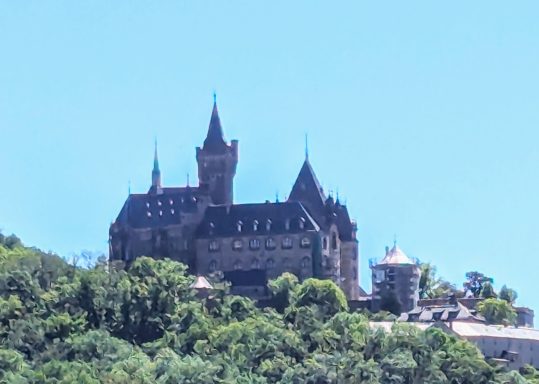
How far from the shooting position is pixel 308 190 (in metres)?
145

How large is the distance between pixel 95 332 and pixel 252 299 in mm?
14437

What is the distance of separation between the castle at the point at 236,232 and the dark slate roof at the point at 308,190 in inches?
2.4

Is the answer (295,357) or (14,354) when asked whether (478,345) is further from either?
(14,354)

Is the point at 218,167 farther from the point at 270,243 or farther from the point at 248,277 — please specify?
the point at 248,277

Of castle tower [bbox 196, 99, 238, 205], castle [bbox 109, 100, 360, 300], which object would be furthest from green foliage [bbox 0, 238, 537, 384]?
castle tower [bbox 196, 99, 238, 205]

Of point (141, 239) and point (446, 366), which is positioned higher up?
point (141, 239)

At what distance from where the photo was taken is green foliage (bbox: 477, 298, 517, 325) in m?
147

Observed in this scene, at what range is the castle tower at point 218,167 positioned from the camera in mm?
144500

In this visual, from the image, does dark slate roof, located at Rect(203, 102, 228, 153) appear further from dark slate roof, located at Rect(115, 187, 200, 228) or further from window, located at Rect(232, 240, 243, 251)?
window, located at Rect(232, 240, 243, 251)

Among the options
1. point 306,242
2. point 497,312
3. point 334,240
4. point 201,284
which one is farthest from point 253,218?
point 497,312

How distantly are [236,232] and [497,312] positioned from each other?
1822 centimetres

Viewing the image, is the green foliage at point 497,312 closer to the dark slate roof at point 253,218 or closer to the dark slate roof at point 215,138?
the dark slate roof at point 253,218

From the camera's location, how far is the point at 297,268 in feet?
466

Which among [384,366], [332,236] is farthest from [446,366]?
[332,236]
